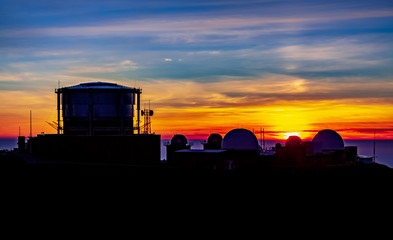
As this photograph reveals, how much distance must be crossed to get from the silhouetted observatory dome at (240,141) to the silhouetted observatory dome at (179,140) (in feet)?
40.9

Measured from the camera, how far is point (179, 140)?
58812 mm

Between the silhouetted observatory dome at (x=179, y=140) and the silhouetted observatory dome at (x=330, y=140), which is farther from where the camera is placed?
the silhouetted observatory dome at (x=179, y=140)

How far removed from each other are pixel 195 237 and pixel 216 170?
17459 mm

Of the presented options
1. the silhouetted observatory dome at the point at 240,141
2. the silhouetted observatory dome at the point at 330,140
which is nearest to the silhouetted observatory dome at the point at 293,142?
the silhouetted observatory dome at the point at 240,141

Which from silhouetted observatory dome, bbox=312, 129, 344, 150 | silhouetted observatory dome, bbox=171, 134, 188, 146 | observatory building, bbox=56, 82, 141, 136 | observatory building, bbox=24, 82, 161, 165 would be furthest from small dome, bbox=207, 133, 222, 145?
observatory building, bbox=56, 82, 141, 136

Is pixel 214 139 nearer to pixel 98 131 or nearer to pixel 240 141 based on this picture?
pixel 240 141

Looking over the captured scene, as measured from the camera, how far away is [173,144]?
58.5 m

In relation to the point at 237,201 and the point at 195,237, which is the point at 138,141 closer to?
the point at 237,201

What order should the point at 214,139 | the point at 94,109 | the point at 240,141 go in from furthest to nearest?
the point at 214,139 → the point at 94,109 → the point at 240,141

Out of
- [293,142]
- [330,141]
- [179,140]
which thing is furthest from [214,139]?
[293,142]

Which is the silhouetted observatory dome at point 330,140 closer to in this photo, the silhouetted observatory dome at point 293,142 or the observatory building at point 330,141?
the observatory building at point 330,141

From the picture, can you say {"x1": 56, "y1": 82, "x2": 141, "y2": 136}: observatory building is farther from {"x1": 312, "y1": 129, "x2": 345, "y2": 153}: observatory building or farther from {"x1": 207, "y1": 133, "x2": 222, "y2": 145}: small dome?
{"x1": 312, "y1": 129, "x2": 345, "y2": 153}: observatory building

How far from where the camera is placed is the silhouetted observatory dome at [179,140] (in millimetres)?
58562

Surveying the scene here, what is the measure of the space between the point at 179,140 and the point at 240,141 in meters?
14.4
